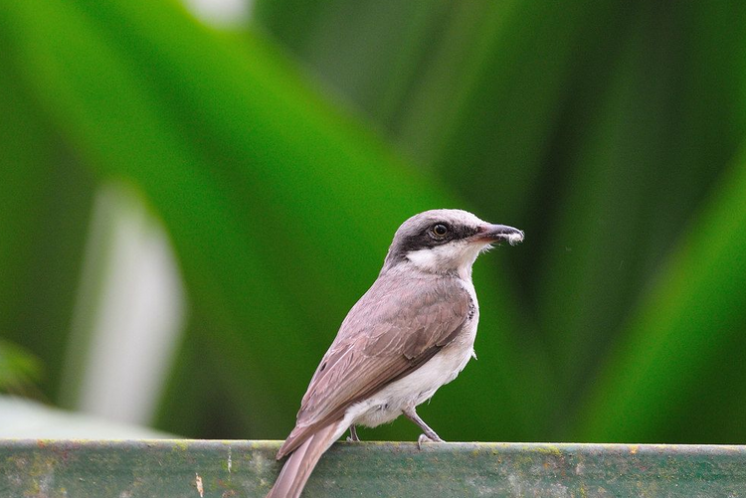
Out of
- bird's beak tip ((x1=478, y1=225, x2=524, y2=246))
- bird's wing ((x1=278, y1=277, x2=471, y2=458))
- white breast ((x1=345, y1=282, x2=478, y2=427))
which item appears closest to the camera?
bird's wing ((x1=278, y1=277, x2=471, y2=458))

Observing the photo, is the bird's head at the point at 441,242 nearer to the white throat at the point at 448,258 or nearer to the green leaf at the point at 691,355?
the white throat at the point at 448,258

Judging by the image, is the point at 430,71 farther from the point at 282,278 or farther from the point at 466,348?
the point at 466,348

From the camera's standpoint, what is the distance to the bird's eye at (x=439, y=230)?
416 cm

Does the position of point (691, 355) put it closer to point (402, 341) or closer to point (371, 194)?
point (402, 341)

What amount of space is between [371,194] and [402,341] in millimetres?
1012

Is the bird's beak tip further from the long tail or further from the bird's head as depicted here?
the long tail

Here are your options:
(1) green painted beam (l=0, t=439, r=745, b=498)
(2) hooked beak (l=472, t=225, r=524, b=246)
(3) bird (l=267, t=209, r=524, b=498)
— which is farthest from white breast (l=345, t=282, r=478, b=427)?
(1) green painted beam (l=0, t=439, r=745, b=498)

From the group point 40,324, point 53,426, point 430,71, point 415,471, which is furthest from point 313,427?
point 40,324

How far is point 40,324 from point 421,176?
9.91 ft

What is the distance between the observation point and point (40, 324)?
651 cm

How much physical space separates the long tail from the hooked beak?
1.23 metres

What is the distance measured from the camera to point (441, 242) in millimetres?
4191

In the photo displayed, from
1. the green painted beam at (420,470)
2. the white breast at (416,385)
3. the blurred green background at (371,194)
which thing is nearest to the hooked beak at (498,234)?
the white breast at (416,385)

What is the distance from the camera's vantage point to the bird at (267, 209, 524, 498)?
3.16m
